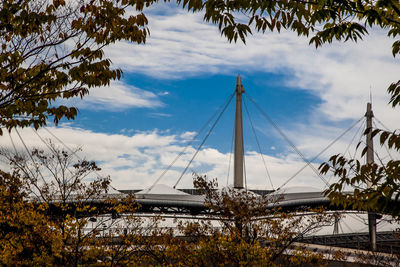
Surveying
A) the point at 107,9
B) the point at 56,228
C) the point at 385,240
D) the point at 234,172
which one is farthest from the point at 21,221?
the point at 385,240

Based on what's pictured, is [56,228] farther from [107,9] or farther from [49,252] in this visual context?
[107,9]

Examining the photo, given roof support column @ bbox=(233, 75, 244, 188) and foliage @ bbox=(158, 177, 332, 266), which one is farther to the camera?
roof support column @ bbox=(233, 75, 244, 188)

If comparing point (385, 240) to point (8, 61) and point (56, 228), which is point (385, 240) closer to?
point (56, 228)

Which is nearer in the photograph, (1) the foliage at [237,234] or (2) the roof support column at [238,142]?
(1) the foliage at [237,234]

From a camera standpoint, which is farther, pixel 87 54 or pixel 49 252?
pixel 49 252

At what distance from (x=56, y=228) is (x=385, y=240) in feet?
160

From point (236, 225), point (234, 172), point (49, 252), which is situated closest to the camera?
point (49, 252)

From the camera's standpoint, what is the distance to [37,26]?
1112 centimetres

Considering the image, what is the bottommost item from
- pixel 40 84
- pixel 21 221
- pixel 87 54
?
pixel 21 221

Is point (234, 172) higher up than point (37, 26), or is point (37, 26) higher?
point (37, 26)

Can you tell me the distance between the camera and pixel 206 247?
20.0m

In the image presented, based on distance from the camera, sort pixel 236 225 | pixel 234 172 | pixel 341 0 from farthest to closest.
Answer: pixel 234 172 < pixel 236 225 < pixel 341 0

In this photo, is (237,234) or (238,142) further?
(238,142)

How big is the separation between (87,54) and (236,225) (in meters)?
16.3
